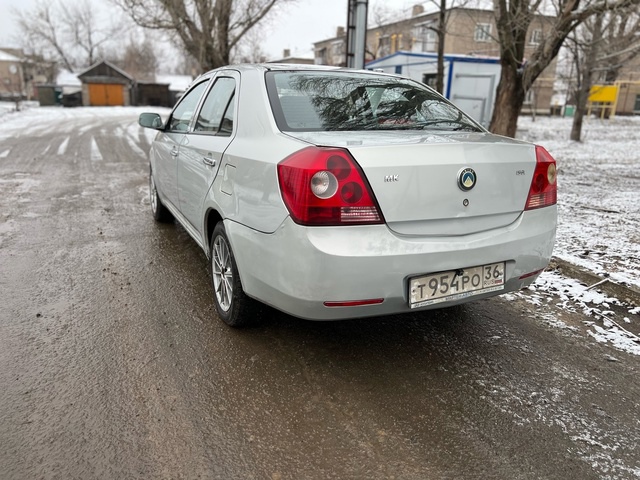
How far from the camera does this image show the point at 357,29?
10.0 metres

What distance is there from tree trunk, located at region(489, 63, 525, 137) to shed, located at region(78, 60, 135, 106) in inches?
1984

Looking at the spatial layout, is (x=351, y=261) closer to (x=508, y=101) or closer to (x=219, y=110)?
(x=219, y=110)

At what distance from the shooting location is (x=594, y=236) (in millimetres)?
4969

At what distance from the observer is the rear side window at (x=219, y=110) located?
330 centimetres

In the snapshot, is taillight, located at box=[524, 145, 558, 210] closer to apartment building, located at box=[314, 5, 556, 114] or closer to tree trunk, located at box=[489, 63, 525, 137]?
tree trunk, located at box=[489, 63, 525, 137]

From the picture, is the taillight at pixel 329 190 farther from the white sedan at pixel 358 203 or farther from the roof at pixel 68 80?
the roof at pixel 68 80

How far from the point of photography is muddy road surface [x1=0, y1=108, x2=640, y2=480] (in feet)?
6.79

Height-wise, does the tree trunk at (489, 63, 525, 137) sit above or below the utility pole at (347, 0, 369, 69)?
below

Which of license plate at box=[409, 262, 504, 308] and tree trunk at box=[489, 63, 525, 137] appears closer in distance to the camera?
license plate at box=[409, 262, 504, 308]

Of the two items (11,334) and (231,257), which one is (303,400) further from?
(11,334)

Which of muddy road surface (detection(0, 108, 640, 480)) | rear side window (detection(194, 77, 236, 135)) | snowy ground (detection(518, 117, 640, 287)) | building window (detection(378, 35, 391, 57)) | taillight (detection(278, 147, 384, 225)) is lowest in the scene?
muddy road surface (detection(0, 108, 640, 480))

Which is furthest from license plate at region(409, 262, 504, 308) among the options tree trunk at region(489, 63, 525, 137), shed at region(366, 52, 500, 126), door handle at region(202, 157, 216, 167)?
shed at region(366, 52, 500, 126)

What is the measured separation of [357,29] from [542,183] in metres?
8.27

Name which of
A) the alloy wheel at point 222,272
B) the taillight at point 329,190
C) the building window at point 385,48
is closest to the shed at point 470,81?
the alloy wheel at point 222,272
